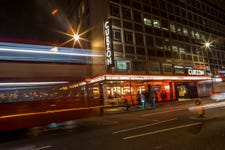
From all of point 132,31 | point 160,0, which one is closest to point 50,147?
point 132,31

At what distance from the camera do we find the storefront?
80.2 feet

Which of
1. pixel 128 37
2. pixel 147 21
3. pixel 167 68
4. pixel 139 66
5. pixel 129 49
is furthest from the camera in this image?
pixel 167 68

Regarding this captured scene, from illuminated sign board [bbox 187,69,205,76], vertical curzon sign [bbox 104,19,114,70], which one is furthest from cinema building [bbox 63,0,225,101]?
illuminated sign board [bbox 187,69,205,76]

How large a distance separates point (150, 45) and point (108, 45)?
32.1 feet

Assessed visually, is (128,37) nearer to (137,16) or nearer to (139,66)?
(137,16)

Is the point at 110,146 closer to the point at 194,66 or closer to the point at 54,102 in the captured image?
the point at 54,102

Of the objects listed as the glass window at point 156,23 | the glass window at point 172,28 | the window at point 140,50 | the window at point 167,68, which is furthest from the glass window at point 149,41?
the glass window at point 172,28

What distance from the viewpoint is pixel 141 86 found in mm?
29016

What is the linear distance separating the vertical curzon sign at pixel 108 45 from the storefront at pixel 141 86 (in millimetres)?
2223

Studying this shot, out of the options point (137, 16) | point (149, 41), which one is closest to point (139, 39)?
point (149, 41)

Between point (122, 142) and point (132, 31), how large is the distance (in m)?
24.4

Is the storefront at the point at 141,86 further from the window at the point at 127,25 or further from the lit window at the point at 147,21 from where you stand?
the lit window at the point at 147,21

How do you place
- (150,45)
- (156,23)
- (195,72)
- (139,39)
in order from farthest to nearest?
1. (195,72)
2. (156,23)
3. (150,45)
4. (139,39)

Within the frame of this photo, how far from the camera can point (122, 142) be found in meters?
7.29
